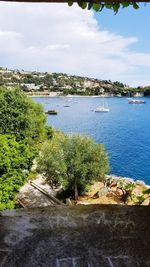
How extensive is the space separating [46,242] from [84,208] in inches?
46.1

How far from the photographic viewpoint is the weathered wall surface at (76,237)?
4.52 metres

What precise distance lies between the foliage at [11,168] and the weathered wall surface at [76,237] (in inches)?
495

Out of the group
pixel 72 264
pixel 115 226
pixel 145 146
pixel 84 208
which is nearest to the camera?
pixel 72 264

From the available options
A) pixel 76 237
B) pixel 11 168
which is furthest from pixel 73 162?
pixel 76 237

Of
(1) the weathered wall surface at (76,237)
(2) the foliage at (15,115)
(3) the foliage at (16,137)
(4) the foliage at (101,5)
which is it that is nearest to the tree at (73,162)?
(3) the foliage at (16,137)

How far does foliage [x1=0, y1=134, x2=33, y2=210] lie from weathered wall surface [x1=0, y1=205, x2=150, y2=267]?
12.6m

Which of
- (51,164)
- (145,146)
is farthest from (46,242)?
(145,146)

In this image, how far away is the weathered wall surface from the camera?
4.52 m

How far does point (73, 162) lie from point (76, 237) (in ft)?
84.8

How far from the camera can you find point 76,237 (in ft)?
16.5

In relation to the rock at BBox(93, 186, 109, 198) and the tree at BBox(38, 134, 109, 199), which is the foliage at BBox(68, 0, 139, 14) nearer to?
the tree at BBox(38, 134, 109, 199)

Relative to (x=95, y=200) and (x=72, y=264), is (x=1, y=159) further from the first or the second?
(x=72, y=264)

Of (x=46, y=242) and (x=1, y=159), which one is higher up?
(x=46, y=242)

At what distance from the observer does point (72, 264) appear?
14.6 feet
